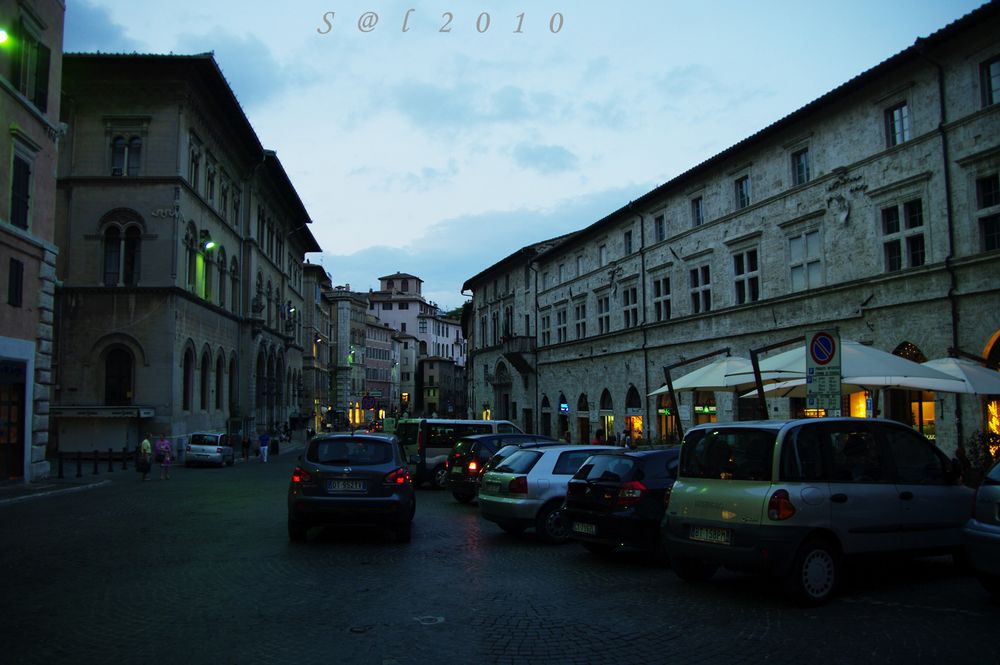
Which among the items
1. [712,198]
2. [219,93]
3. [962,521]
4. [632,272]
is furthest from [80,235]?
[962,521]

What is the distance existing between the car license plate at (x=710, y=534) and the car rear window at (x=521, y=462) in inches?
190

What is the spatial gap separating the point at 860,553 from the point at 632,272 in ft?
104

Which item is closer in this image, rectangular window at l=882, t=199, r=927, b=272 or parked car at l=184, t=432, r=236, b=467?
rectangular window at l=882, t=199, r=927, b=272

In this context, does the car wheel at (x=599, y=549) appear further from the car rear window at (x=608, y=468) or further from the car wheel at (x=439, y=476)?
the car wheel at (x=439, y=476)

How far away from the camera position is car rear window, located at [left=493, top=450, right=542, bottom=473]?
43.3ft

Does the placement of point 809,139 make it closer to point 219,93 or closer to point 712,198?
point 712,198

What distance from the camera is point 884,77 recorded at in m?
23.3

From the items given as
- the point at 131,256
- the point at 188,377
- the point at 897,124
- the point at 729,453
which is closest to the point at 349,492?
the point at 729,453

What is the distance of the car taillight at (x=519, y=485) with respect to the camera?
1270cm

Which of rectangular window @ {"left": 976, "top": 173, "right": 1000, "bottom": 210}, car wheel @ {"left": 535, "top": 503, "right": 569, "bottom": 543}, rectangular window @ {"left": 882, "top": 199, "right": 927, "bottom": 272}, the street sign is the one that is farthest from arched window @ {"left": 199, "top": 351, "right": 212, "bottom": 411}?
the street sign

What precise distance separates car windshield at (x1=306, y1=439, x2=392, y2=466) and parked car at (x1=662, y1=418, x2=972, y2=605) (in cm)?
512

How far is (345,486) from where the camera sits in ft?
39.0

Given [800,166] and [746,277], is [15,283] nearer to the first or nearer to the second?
[746,277]

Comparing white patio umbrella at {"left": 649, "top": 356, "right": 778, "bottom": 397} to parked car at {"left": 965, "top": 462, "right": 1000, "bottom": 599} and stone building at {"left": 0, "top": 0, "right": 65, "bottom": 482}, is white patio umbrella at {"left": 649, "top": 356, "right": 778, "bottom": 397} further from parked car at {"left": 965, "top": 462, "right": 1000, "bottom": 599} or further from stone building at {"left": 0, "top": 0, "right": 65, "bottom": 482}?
stone building at {"left": 0, "top": 0, "right": 65, "bottom": 482}
